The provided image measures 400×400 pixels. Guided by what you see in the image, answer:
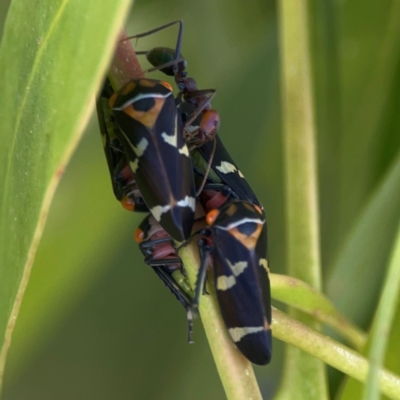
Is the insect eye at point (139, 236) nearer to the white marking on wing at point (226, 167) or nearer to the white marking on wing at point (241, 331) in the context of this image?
the white marking on wing at point (226, 167)

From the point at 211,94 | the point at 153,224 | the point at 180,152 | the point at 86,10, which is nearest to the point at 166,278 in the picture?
the point at 153,224

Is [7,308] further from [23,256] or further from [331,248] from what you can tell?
[331,248]

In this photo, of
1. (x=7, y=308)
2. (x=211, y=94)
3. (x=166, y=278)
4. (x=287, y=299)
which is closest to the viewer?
(x=7, y=308)

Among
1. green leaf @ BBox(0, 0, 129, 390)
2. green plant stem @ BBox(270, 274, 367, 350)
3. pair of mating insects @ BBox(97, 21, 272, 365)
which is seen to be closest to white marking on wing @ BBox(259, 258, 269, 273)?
pair of mating insects @ BBox(97, 21, 272, 365)

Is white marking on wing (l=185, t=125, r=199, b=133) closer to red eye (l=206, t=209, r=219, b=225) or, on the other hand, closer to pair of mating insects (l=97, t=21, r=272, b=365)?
pair of mating insects (l=97, t=21, r=272, b=365)

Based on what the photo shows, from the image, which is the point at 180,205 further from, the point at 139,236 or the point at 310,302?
the point at 310,302

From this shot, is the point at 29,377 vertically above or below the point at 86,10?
below

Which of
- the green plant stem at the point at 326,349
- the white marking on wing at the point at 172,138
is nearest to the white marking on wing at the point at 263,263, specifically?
the green plant stem at the point at 326,349
